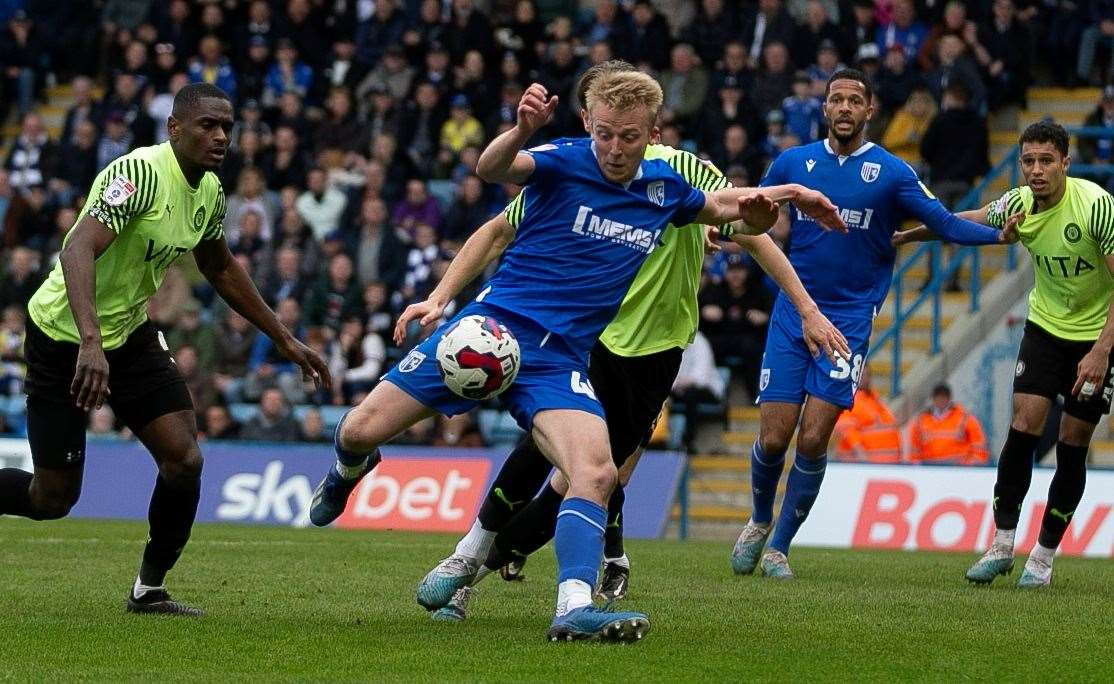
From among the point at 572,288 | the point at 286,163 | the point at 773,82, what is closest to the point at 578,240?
the point at 572,288

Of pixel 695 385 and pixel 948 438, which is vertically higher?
pixel 948 438

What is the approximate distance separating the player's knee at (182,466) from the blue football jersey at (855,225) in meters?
4.22

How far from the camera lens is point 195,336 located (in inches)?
863

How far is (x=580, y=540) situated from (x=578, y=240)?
1338 mm

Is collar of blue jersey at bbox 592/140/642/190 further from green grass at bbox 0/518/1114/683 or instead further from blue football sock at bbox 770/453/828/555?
blue football sock at bbox 770/453/828/555

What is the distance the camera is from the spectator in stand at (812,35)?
22.4 meters

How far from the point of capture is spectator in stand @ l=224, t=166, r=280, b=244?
23438mm

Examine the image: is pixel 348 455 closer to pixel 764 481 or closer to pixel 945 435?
pixel 764 481

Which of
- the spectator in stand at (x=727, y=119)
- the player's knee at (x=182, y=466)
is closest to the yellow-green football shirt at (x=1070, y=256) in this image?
the player's knee at (x=182, y=466)

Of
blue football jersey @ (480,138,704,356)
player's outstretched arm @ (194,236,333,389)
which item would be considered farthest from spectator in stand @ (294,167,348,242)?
blue football jersey @ (480,138,704,356)

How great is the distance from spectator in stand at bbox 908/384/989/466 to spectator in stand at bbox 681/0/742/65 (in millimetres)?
6418

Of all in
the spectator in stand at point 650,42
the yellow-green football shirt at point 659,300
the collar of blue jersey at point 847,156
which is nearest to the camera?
the yellow-green football shirt at point 659,300

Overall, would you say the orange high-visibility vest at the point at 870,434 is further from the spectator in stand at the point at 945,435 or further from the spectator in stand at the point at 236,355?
the spectator in stand at the point at 236,355

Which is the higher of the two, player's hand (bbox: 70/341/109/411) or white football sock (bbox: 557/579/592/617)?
player's hand (bbox: 70/341/109/411)
